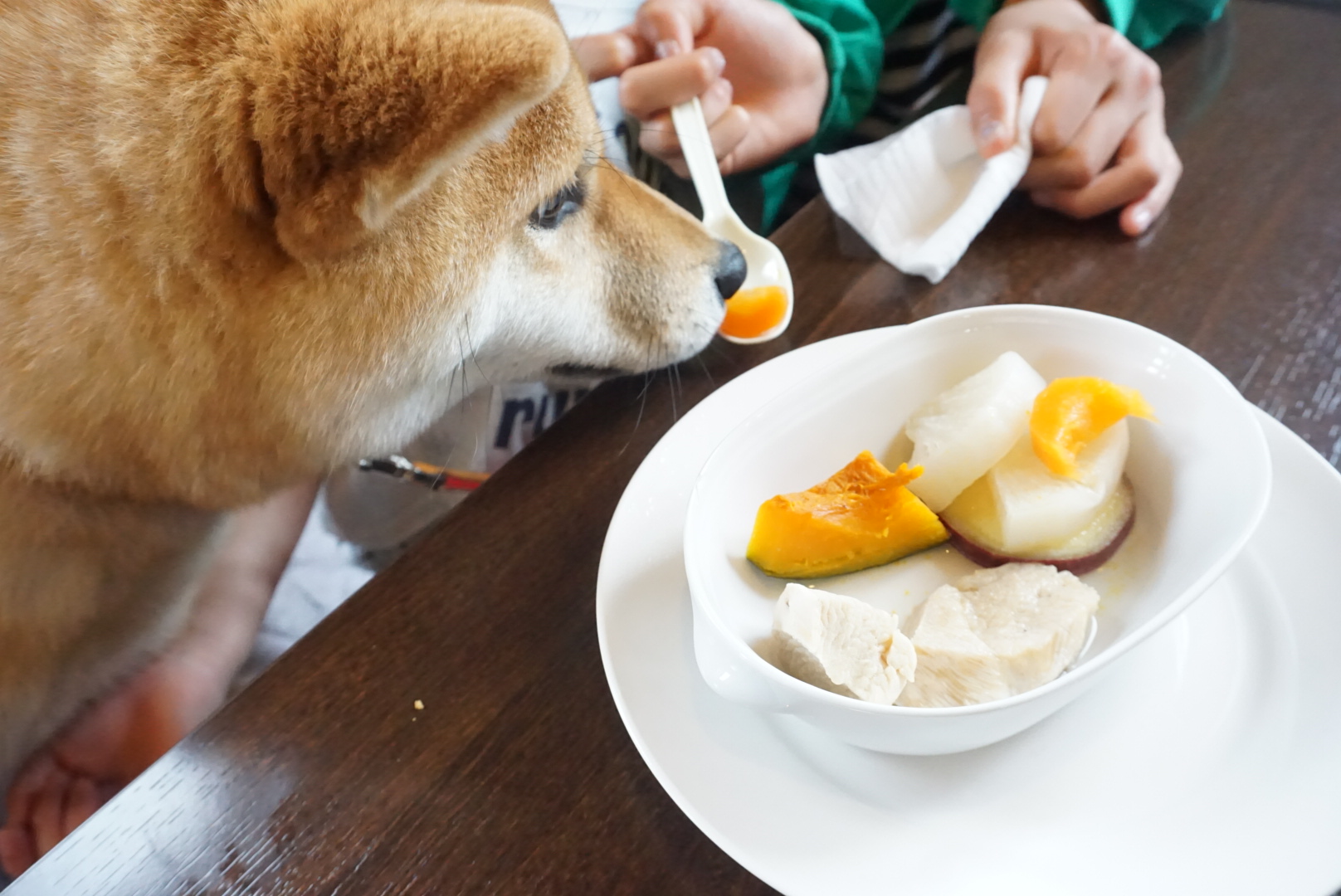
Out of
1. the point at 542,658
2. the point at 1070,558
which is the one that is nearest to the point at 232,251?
the point at 542,658

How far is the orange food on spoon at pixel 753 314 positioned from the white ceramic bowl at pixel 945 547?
19 centimetres

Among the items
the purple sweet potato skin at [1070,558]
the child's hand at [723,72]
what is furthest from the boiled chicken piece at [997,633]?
the child's hand at [723,72]

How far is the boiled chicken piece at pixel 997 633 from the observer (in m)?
0.35

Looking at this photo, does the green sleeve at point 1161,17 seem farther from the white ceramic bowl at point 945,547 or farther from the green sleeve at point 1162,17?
the white ceramic bowl at point 945,547

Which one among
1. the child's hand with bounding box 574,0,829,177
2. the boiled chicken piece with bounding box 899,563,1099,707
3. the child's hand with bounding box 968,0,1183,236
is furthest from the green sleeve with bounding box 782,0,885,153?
the boiled chicken piece with bounding box 899,563,1099,707

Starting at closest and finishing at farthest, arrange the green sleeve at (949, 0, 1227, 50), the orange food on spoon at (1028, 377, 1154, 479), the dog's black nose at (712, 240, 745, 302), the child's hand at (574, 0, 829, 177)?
the orange food on spoon at (1028, 377, 1154, 479), the dog's black nose at (712, 240, 745, 302), the child's hand at (574, 0, 829, 177), the green sleeve at (949, 0, 1227, 50)

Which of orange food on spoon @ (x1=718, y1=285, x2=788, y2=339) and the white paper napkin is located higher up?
the white paper napkin

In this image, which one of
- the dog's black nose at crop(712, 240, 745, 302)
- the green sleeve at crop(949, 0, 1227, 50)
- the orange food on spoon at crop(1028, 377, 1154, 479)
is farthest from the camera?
the green sleeve at crop(949, 0, 1227, 50)

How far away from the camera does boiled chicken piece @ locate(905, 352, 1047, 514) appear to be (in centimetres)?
43

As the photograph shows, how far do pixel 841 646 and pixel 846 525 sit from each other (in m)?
0.09

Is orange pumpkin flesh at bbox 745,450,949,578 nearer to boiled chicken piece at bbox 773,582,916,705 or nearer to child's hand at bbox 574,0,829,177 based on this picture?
boiled chicken piece at bbox 773,582,916,705

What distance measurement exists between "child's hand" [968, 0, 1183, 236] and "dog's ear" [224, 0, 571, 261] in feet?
1.58

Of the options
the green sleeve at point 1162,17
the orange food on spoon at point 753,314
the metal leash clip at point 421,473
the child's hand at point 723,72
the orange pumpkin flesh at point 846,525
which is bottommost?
the metal leash clip at point 421,473

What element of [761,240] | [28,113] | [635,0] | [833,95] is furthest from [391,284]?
[635,0]
